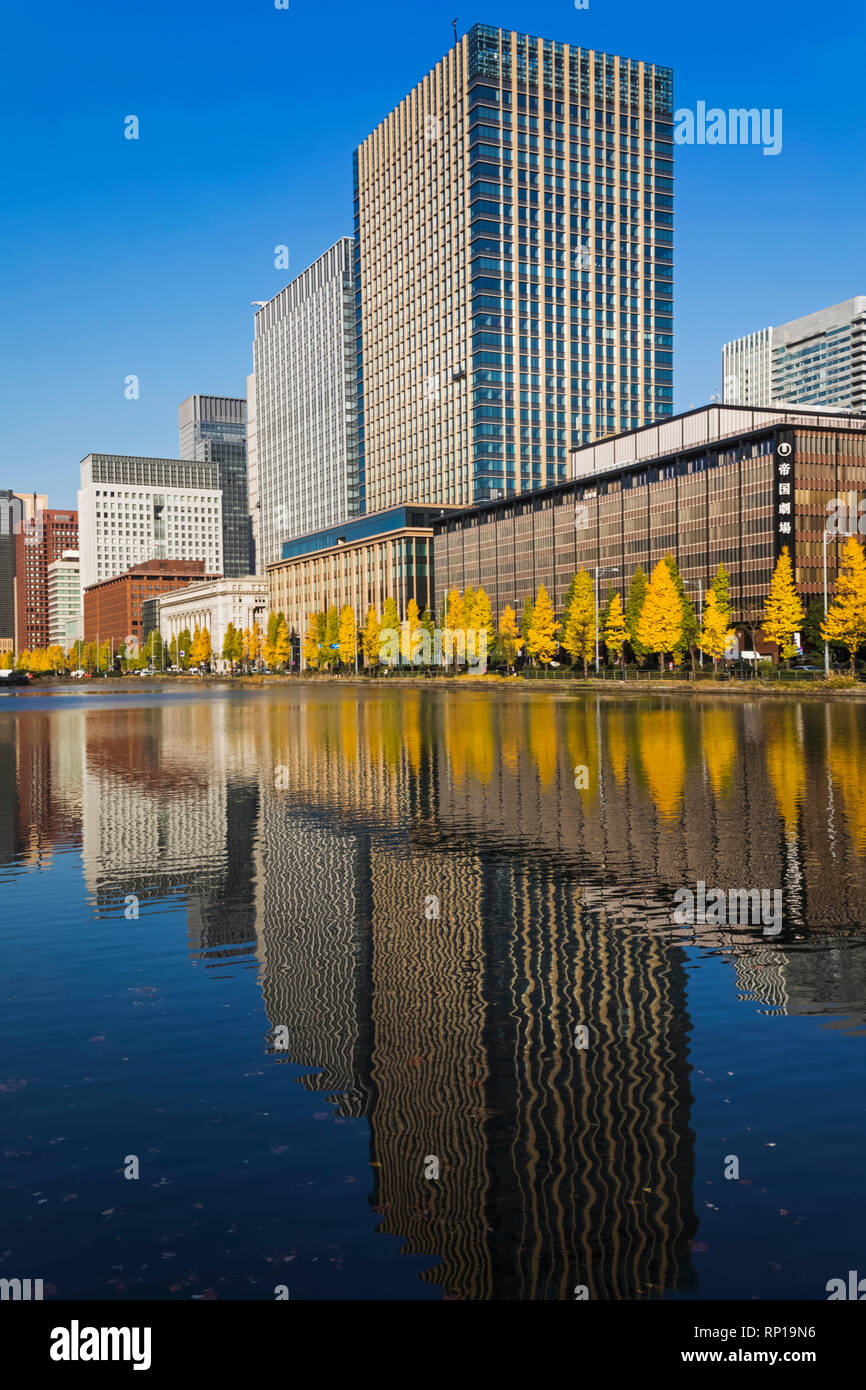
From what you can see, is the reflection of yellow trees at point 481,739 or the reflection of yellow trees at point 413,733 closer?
the reflection of yellow trees at point 481,739

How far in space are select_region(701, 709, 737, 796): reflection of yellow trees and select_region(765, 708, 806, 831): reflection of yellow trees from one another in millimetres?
1219

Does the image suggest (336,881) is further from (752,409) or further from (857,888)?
(752,409)

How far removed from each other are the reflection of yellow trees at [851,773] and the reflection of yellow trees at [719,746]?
9.70 ft

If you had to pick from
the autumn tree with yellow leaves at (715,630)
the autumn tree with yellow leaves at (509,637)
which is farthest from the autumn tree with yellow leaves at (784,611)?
the autumn tree with yellow leaves at (509,637)

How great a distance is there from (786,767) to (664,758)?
4.58m

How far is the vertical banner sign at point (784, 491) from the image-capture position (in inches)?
4601

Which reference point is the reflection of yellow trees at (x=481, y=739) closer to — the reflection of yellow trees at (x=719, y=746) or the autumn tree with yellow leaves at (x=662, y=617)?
the reflection of yellow trees at (x=719, y=746)

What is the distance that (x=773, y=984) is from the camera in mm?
12055

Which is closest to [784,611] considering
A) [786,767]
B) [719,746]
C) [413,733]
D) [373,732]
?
[373,732]

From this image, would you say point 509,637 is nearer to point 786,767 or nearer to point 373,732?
point 373,732

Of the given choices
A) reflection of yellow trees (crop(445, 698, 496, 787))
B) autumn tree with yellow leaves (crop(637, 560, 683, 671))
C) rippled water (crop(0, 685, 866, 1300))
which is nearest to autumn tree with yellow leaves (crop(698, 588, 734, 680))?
autumn tree with yellow leaves (crop(637, 560, 683, 671))

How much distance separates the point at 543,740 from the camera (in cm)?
4500
